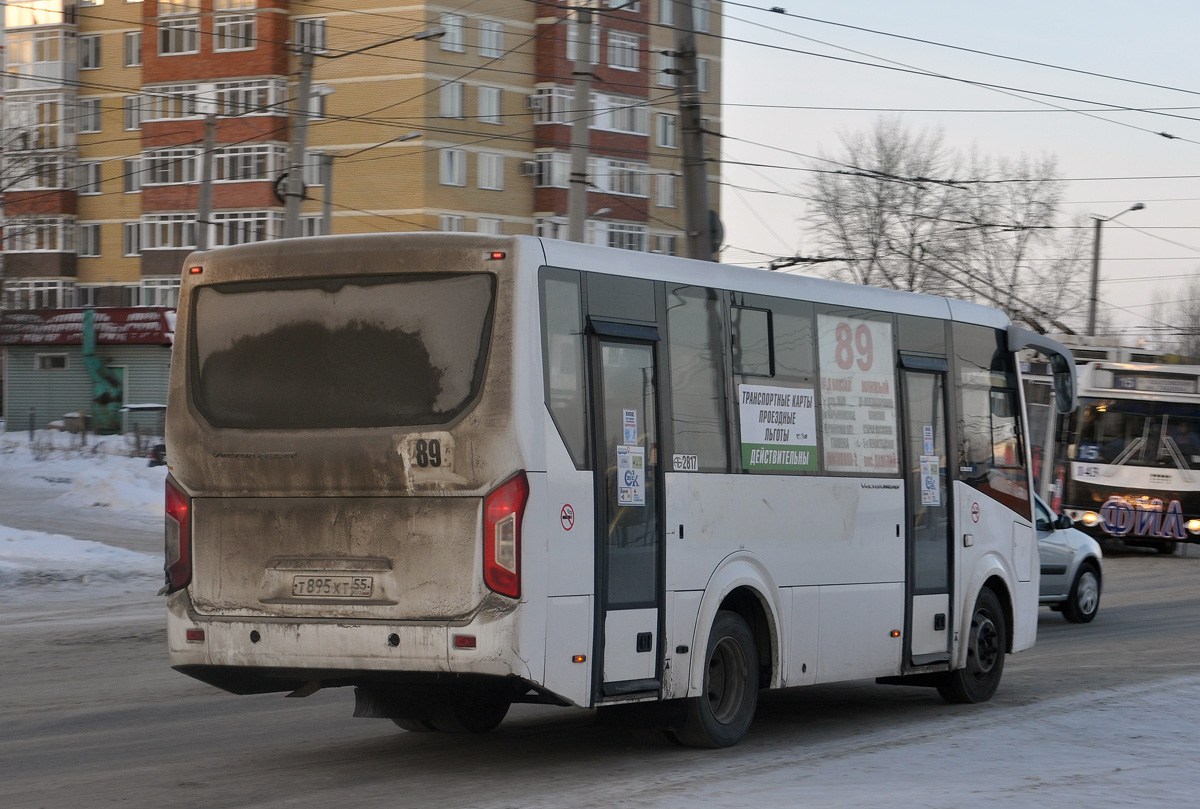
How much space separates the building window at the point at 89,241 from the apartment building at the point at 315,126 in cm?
16

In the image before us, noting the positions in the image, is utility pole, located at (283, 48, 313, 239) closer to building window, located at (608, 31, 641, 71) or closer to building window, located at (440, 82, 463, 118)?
building window, located at (440, 82, 463, 118)

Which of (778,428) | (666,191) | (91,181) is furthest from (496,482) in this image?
(91,181)

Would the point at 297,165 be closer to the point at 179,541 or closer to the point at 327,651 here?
the point at 179,541

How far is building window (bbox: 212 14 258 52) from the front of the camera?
6360cm

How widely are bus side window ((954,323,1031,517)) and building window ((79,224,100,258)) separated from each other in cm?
6277

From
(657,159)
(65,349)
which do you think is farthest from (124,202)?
(657,159)

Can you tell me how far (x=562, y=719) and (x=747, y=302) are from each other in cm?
303

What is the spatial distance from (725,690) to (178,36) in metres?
60.6

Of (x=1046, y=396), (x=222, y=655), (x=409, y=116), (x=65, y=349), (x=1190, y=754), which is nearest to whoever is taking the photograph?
(x=222, y=655)

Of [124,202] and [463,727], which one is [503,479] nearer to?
[463,727]

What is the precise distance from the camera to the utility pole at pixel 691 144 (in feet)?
56.4

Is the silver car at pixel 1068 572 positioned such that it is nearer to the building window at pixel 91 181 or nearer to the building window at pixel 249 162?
the building window at pixel 249 162

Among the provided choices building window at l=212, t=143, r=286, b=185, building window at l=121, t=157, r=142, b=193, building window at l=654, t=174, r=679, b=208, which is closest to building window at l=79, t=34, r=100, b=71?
building window at l=121, t=157, r=142, b=193

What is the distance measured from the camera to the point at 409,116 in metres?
61.2
